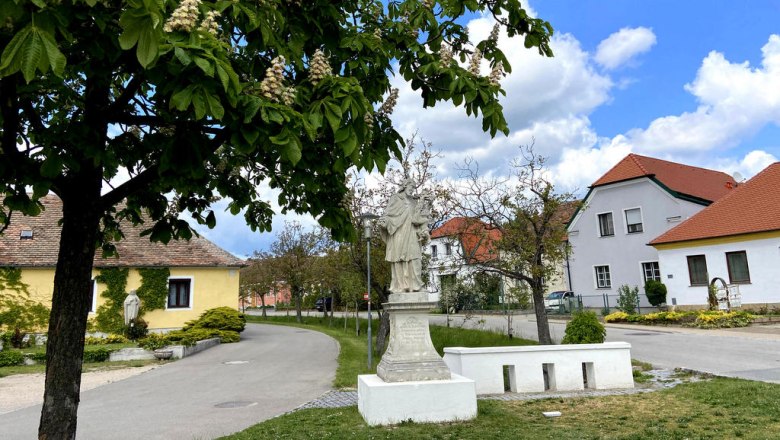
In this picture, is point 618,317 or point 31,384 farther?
point 618,317

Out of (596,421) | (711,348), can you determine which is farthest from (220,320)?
(596,421)

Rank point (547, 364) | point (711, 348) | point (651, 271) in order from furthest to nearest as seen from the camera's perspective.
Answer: point (651, 271), point (711, 348), point (547, 364)

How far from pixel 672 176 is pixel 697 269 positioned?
808cm

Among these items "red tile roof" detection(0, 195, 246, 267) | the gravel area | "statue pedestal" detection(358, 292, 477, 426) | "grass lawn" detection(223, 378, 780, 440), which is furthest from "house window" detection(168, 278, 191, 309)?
"statue pedestal" detection(358, 292, 477, 426)

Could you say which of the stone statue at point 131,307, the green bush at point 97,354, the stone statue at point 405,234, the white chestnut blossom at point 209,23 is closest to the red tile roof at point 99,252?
the stone statue at point 131,307

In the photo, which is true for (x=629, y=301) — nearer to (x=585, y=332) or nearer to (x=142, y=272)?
(x=585, y=332)

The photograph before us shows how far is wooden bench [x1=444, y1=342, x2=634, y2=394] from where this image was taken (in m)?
9.77

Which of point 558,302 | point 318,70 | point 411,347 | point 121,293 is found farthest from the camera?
point 558,302

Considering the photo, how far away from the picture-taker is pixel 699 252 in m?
25.1

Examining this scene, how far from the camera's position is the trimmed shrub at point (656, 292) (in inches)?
1030

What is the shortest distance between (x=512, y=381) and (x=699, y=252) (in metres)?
19.9

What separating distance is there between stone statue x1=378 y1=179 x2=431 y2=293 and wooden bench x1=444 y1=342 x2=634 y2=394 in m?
2.32

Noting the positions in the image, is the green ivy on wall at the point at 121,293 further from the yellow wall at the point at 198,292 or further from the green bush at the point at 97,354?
the green bush at the point at 97,354

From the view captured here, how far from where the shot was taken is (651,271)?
28859 millimetres
